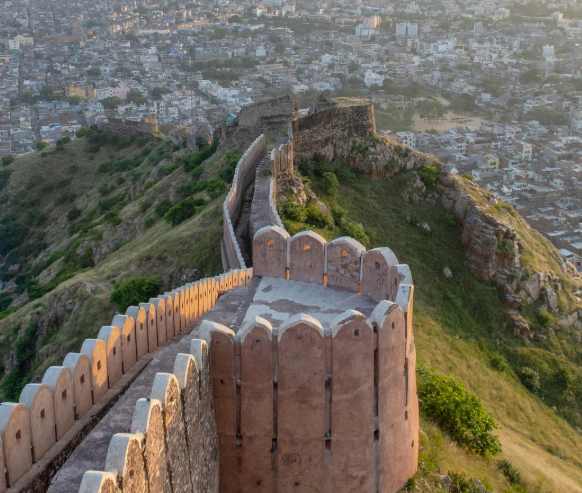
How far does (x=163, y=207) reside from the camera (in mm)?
30219

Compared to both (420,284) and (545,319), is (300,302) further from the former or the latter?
(545,319)

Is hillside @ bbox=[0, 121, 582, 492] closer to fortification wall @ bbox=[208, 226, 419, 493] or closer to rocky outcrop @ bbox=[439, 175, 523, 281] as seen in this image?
rocky outcrop @ bbox=[439, 175, 523, 281]

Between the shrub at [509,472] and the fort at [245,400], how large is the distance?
3.73 metres

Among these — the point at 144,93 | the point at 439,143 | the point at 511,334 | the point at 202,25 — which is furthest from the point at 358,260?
the point at 202,25

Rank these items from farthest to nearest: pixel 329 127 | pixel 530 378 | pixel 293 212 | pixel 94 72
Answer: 1. pixel 94 72
2. pixel 329 127
3. pixel 530 378
4. pixel 293 212

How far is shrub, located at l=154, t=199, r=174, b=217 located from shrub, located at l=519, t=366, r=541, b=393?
591 inches

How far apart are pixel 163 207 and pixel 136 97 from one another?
89456 millimetres

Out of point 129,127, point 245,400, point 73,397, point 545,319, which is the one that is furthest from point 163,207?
point 129,127

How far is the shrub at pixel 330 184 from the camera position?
26.3m

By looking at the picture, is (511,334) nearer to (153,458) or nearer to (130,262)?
(130,262)

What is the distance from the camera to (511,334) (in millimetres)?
25078

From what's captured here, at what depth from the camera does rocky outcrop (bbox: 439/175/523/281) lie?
26.7 metres

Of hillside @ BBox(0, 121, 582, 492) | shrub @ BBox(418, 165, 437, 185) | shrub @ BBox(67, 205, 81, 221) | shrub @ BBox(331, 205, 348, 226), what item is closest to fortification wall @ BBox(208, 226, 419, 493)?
hillside @ BBox(0, 121, 582, 492)

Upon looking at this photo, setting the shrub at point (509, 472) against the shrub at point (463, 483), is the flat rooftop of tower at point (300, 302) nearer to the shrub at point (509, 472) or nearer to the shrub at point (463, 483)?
the shrub at point (463, 483)
